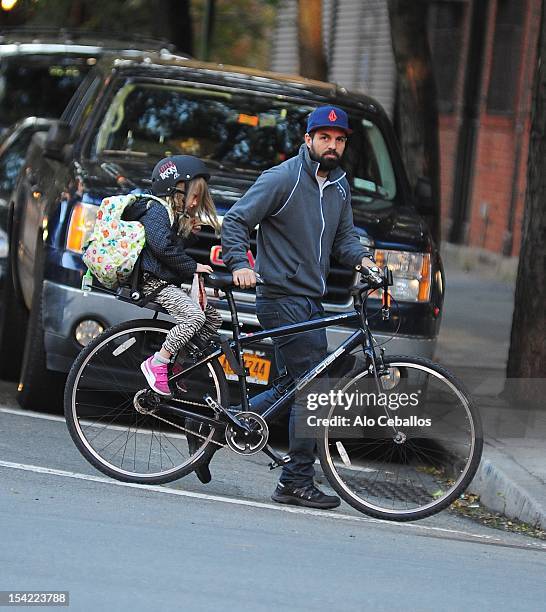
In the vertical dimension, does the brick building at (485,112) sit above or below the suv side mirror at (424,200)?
below

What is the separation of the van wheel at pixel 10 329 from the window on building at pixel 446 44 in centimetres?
1377

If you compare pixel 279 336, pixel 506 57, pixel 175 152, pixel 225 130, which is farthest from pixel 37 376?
pixel 506 57

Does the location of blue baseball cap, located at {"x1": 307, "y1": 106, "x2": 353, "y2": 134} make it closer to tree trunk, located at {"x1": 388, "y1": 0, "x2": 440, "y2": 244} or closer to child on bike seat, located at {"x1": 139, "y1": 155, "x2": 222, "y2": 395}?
child on bike seat, located at {"x1": 139, "y1": 155, "x2": 222, "y2": 395}

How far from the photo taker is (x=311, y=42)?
17078 millimetres

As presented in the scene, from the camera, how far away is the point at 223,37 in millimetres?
31734

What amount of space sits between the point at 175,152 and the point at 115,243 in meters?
2.82

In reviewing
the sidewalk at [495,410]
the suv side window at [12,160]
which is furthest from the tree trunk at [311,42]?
the suv side window at [12,160]

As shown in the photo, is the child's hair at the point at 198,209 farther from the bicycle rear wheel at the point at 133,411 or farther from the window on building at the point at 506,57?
the window on building at the point at 506,57

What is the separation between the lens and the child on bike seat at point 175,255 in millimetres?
6664

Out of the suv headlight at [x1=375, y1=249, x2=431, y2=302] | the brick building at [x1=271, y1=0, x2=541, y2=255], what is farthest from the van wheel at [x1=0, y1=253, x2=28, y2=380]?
the brick building at [x1=271, y1=0, x2=541, y2=255]

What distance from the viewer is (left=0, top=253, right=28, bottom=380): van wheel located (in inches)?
385

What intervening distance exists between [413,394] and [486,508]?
4.11 ft

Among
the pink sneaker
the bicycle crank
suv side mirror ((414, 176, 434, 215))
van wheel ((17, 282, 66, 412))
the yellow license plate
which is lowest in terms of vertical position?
van wheel ((17, 282, 66, 412))

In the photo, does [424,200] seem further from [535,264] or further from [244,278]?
[244,278]
